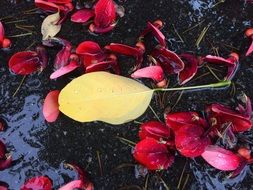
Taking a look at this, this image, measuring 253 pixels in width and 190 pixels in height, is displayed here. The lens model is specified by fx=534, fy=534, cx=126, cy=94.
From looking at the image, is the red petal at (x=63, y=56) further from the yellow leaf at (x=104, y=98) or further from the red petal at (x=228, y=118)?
the red petal at (x=228, y=118)

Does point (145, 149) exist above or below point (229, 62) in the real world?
below

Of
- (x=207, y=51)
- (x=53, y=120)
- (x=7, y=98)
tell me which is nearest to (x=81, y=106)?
(x=53, y=120)

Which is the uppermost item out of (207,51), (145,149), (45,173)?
(207,51)

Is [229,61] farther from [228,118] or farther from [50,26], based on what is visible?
[50,26]

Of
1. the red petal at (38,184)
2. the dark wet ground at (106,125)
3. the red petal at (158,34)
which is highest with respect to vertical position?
the red petal at (158,34)

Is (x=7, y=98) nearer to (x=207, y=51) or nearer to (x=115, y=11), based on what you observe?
(x=115, y=11)

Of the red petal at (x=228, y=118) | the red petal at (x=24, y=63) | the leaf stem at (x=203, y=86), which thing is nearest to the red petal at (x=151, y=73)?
the leaf stem at (x=203, y=86)

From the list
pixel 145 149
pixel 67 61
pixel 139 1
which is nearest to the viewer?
pixel 145 149
